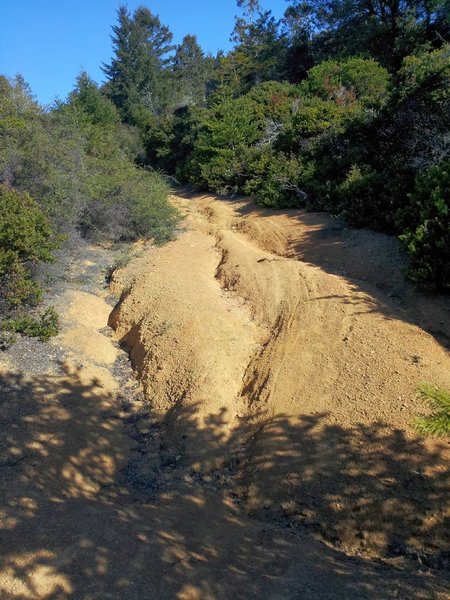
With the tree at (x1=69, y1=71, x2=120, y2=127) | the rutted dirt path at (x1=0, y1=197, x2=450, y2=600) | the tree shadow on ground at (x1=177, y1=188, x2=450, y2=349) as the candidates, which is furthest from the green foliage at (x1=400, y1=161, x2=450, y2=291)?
the tree at (x1=69, y1=71, x2=120, y2=127)

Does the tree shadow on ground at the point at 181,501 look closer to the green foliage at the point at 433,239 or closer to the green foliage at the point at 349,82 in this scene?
the green foliage at the point at 433,239

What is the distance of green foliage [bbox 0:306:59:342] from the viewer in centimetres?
686

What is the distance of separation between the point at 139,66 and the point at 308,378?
40.8m

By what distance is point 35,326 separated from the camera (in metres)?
6.97

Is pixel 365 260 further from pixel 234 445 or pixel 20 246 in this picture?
pixel 20 246

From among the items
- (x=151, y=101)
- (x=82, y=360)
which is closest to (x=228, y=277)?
(x=82, y=360)

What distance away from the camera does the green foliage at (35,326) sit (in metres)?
6.86

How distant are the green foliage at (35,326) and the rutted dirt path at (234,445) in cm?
21

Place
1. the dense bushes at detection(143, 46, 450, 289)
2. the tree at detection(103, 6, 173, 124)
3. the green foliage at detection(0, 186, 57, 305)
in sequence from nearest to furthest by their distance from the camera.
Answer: the green foliage at detection(0, 186, 57, 305)
the dense bushes at detection(143, 46, 450, 289)
the tree at detection(103, 6, 173, 124)

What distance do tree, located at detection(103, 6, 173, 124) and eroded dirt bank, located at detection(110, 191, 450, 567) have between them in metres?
28.6

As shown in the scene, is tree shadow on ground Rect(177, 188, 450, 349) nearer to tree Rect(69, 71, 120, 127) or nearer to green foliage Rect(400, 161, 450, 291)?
green foliage Rect(400, 161, 450, 291)

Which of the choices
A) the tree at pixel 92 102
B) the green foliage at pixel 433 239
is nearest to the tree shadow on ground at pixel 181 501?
the green foliage at pixel 433 239

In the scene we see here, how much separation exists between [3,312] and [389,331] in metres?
5.72

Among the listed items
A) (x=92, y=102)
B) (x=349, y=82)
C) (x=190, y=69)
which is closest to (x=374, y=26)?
(x=349, y=82)
